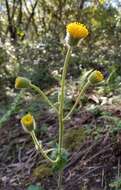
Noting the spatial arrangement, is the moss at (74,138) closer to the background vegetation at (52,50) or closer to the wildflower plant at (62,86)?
the background vegetation at (52,50)

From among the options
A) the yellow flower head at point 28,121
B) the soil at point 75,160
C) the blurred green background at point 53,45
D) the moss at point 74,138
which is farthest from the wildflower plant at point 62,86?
the blurred green background at point 53,45

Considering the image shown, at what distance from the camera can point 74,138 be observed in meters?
4.07

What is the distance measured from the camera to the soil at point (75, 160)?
354cm

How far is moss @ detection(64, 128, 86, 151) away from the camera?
398 cm

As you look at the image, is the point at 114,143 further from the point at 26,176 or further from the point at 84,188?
the point at 26,176

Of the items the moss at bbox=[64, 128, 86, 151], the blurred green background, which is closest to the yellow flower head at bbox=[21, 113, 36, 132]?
the moss at bbox=[64, 128, 86, 151]

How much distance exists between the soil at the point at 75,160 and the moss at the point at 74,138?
51mm

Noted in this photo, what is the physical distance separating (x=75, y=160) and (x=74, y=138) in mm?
318

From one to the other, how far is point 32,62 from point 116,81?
2.16 meters

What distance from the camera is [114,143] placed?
12.3 ft

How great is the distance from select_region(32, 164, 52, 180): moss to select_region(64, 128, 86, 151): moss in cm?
29

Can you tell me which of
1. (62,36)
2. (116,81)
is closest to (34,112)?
(116,81)

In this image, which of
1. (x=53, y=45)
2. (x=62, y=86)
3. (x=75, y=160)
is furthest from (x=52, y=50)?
(x=62, y=86)

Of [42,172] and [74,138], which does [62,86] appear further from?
[74,138]
